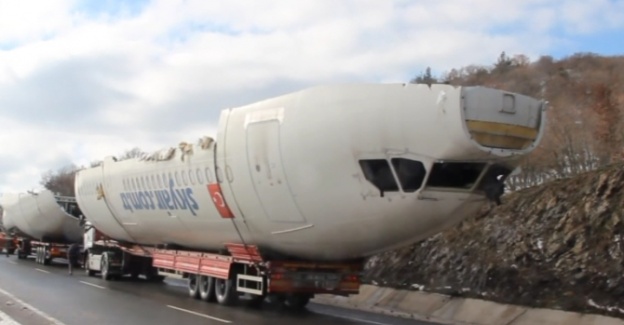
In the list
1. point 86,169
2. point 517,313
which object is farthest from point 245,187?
point 86,169

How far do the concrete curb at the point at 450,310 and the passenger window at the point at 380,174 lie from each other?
14.4ft

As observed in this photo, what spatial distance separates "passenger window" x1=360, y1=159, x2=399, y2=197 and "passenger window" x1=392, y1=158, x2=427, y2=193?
14cm

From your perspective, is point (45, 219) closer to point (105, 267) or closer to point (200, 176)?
point (105, 267)

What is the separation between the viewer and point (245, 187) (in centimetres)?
1416

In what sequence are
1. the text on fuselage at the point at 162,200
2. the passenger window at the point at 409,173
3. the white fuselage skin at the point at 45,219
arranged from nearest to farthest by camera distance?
the passenger window at the point at 409,173, the text on fuselage at the point at 162,200, the white fuselage skin at the point at 45,219

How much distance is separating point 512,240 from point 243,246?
6.43m

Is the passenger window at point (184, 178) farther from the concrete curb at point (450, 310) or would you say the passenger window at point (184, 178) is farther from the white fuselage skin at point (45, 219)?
the white fuselage skin at point (45, 219)

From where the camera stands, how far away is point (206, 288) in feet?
57.0

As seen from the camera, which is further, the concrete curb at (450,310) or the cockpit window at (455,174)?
the concrete curb at (450,310)

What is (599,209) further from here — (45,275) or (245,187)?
(45,275)

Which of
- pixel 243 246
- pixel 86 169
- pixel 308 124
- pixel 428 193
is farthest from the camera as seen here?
pixel 86 169

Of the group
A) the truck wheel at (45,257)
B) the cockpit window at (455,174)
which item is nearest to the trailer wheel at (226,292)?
the cockpit window at (455,174)

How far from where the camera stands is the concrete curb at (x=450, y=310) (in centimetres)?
1362

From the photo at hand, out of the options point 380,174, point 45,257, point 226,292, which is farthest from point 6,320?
point 45,257
